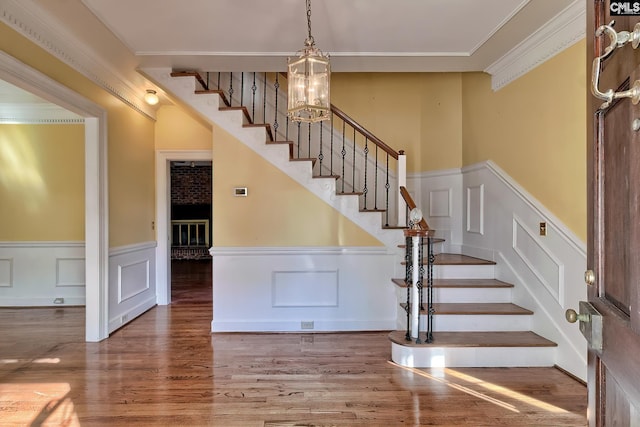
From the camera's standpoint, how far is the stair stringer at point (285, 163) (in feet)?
12.7

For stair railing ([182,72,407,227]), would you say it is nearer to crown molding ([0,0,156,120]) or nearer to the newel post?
the newel post

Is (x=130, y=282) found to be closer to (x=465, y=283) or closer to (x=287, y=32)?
(x=287, y=32)

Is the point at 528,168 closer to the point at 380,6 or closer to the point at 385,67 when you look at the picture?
the point at 385,67

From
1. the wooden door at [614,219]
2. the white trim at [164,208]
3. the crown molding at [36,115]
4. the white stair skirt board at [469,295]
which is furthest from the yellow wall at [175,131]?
the wooden door at [614,219]

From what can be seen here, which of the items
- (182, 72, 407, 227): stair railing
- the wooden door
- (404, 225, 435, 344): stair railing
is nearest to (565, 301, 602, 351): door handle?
the wooden door

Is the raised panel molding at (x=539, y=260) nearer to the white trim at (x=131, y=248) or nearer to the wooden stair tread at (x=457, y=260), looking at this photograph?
the wooden stair tread at (x=457, y=260)

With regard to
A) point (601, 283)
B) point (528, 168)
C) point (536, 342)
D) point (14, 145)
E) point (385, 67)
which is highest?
point (385, 67)

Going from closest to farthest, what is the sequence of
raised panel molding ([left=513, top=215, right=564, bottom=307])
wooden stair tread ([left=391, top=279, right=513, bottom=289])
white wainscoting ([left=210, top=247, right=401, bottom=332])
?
raised panel molding ([left=513, top=215, right=564, bottom=307]), wooden stair tread ([left=391, top=279, right=513, bottom=289]), white wainscoting ([left=210, top=247, right=401, bottom=332])

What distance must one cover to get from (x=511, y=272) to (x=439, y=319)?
0.93m

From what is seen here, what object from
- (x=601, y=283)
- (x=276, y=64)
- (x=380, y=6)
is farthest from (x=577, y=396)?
(x=276, y=64)

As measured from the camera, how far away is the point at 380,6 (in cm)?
259

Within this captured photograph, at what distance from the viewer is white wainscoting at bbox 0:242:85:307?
486cm

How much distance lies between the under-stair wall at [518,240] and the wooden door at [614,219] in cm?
198

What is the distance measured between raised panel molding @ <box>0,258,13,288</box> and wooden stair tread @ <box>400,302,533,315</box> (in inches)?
205
